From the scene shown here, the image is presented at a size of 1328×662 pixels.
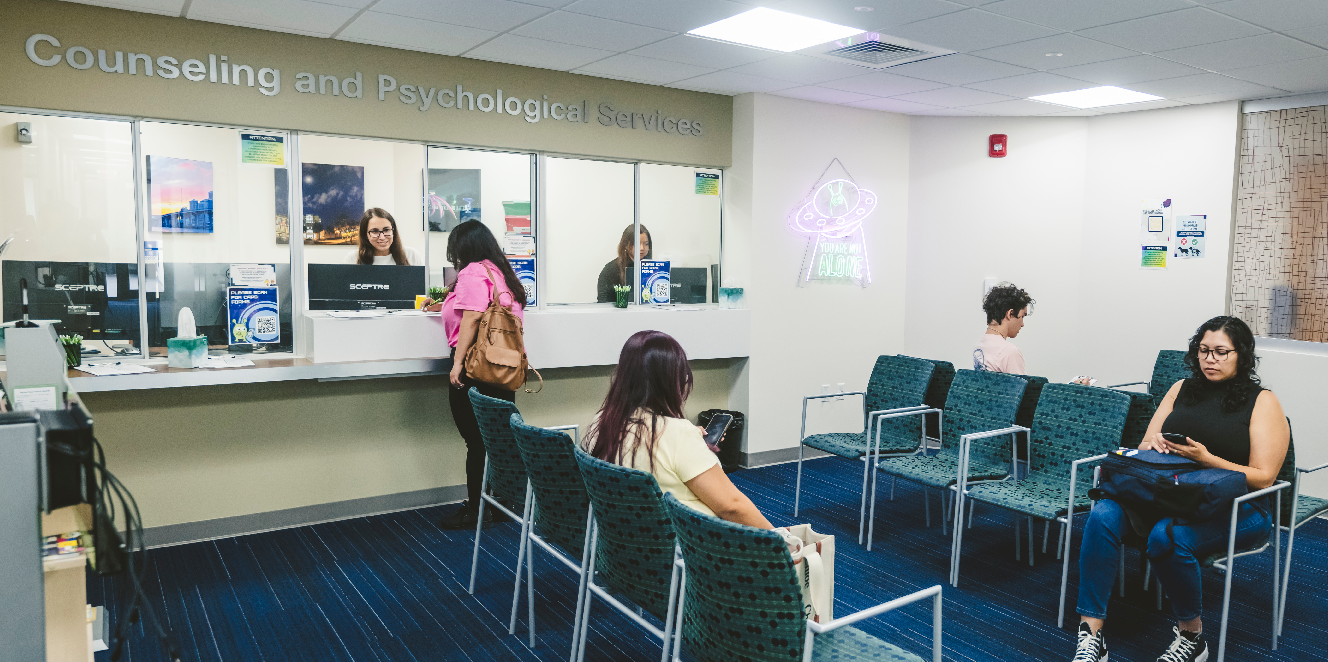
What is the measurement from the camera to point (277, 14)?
Result: 4227 millimetres

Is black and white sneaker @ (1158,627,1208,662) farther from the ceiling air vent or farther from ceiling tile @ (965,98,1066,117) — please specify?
ceiling tile @ (965,98,1066,117)

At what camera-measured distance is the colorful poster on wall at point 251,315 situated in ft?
15.8

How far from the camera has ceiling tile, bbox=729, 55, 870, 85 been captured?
5062 millimetres

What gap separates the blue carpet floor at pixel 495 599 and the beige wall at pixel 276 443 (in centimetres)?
23

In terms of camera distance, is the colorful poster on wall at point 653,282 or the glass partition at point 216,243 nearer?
the glass partition at point 216,243

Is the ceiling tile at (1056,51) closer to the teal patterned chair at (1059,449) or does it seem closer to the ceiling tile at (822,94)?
the ceiling tile at (822,94)

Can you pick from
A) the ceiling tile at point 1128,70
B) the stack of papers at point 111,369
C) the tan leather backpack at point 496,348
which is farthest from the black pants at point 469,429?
the ceiling tile at point 1128,70

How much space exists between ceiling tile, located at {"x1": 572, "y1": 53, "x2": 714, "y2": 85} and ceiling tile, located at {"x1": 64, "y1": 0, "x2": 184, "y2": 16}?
219cm

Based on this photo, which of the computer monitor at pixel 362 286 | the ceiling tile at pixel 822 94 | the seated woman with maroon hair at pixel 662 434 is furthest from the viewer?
the ceiling tile at pixel 822 94

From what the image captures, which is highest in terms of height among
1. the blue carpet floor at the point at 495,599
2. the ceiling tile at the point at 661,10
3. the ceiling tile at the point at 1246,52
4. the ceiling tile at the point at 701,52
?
the ceiling tile at the point at 701,52

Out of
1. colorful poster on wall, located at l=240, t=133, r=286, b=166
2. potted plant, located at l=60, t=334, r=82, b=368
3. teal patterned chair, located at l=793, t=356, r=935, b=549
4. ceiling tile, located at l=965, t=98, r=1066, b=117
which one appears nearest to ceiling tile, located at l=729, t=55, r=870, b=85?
ceiling tile, located at l=965, t=98, r=1066, b=117

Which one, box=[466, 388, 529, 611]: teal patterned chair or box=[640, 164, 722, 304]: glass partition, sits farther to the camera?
box=[640, 164, 722, 304]: glass partition

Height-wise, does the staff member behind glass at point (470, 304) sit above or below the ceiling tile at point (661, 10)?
below

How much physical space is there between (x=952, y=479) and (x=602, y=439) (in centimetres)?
227
